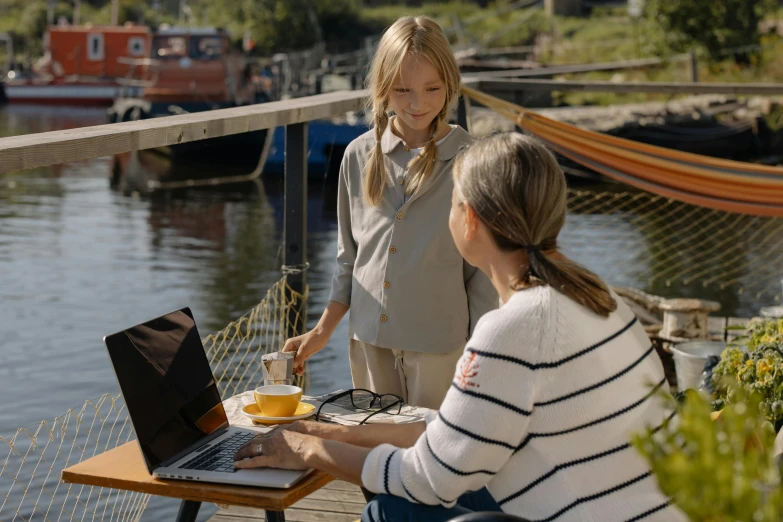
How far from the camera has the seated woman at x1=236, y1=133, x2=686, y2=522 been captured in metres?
1.66

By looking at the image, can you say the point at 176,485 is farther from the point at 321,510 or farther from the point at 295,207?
the point at 295,207

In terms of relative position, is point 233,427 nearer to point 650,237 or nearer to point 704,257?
point 704,257

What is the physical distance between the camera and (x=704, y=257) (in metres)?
11.0

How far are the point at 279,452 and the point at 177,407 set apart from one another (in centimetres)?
22

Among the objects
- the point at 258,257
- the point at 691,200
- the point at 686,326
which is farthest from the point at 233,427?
the point at 258,257

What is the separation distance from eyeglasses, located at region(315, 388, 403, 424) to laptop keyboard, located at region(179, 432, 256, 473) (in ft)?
0.63

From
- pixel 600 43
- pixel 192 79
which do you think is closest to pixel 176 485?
pixel 192 79

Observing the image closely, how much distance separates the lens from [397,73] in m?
2.52

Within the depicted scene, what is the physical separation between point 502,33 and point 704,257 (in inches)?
971

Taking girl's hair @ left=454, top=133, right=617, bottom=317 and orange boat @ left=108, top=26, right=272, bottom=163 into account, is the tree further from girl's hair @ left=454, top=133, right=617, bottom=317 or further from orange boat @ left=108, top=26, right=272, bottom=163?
girl's hair @ left=454, top=133, right=617, bottom=317

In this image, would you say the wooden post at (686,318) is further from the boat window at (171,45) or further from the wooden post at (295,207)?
the boat window at (171,45)

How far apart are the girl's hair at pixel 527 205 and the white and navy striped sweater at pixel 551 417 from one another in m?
0.03

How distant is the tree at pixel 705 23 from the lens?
69.9 feet

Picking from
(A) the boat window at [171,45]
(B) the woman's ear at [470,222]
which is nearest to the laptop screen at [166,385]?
(B) the woman's ear at [470,222]
